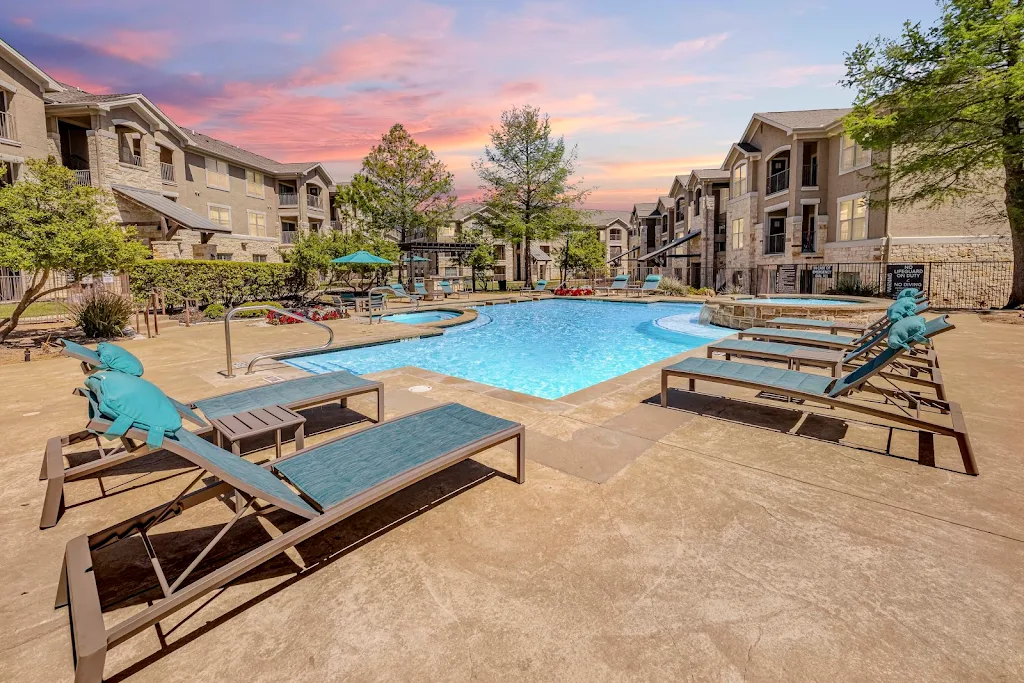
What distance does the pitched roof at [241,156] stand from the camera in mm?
31872

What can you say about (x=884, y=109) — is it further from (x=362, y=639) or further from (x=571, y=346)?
(x=362, y=639)

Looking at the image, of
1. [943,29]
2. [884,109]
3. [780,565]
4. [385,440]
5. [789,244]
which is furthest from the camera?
[789,244]

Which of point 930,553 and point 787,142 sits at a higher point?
point 787,142

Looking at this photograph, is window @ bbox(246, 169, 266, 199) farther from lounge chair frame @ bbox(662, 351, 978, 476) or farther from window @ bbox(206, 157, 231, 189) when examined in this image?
lounge chair frame @ bbox(662, 351, 978, 476)

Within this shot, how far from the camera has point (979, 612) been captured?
231 centimetres

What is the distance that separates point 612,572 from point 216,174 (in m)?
38.5

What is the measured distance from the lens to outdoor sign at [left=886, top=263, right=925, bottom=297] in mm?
20188

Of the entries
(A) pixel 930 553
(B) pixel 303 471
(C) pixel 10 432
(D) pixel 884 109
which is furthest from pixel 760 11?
(D) pixel 884 109

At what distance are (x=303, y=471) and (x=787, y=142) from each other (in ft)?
106

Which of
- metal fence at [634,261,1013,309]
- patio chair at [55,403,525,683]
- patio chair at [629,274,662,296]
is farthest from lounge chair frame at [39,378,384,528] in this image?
patio chair at [629,274,662,296]

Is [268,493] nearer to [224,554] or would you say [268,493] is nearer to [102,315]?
[224,554]

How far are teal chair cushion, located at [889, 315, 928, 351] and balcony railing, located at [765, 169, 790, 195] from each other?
27393mm

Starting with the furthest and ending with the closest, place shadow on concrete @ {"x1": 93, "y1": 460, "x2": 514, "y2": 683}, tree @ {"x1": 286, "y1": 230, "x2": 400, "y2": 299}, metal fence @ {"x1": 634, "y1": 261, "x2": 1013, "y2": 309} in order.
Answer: tree @ {"x1": 286, "y1": 230, "x2": 400, "y2": 299} → metal fence @ {"x1": 634, "y1": 261, "x2": 1013, "y2": 309} → shadow on concrete @ {"x1": 93, "y1": 460, "x2": 514, "y2": 683}

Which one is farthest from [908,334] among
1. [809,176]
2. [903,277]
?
[809,176]
